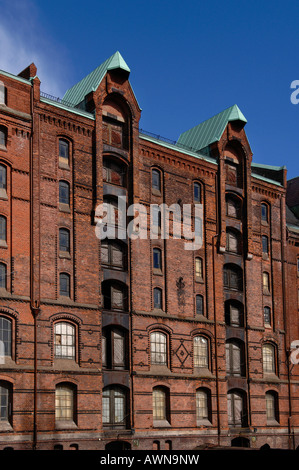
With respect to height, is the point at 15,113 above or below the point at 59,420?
above

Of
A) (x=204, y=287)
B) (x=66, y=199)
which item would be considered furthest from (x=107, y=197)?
(x=204, y=287)

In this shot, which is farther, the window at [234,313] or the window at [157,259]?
the window at [234,313]

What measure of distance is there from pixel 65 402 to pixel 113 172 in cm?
1416

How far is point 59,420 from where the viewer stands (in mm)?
36219

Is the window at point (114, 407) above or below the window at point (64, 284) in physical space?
below

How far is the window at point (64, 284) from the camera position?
3794 centimetres

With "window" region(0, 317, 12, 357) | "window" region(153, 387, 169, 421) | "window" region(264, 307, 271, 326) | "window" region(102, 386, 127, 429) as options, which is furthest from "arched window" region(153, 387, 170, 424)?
"window" region(264, 307, 271, 326)

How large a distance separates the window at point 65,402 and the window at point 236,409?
12742 mm

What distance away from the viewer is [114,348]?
39781 millimetres

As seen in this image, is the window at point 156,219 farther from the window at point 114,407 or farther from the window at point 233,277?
the window at point 114,407

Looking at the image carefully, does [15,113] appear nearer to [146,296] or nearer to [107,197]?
[107,197]

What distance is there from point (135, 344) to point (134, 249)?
5.70 metres

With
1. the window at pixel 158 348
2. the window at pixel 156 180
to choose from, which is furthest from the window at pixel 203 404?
the window at pixel 156 180

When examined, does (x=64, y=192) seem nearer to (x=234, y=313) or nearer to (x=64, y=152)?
(x=64, y=152)
